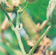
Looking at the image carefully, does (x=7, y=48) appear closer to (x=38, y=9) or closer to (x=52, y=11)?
(x=38, y=9)

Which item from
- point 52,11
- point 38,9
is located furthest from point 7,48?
point 52,11

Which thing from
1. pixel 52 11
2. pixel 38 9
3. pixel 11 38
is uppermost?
pixel 52 11

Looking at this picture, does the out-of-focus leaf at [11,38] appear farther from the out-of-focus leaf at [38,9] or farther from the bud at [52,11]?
the bud at [52,11]

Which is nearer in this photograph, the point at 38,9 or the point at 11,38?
the point at 38,9

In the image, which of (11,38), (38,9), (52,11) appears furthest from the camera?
(11,38)

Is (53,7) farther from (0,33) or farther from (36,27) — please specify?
(0,33)

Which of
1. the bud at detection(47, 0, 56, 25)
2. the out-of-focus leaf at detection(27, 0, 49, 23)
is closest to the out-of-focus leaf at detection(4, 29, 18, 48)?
the out-of-focus leaf at detection(27, 0, 49, 23)

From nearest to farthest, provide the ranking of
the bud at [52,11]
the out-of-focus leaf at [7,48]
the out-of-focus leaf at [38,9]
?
the bud at [52,11]
the out-of-focus leaf at [38,9]
the out-of-focus leaf at [7,48]

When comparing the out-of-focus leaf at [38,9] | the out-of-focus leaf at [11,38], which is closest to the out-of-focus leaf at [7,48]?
the out-of-focus leaf at [11,38]
